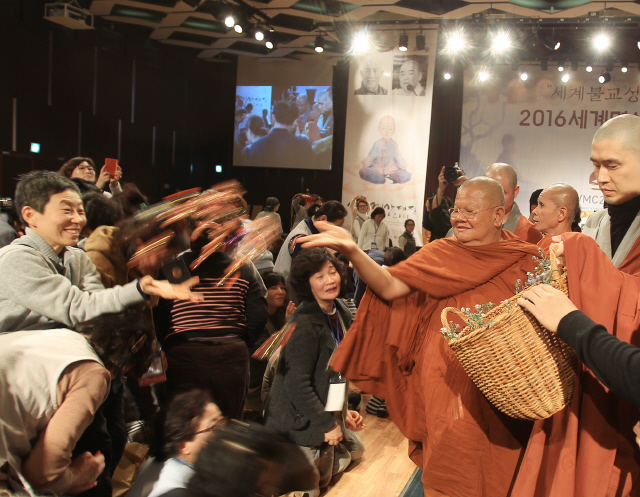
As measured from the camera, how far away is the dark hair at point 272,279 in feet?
12.2

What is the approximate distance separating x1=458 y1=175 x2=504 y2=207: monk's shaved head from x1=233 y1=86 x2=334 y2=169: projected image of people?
9.67 meters

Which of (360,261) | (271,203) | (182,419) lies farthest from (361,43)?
(182,419)

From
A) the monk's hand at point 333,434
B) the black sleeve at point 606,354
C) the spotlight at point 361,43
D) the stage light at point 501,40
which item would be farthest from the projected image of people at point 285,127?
the black sleeve at point 606,354

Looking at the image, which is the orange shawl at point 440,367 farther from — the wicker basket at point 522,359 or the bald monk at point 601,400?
the wicker basket at point 522,359

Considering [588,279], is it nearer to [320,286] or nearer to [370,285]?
[370,285]

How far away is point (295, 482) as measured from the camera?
1.20 metres

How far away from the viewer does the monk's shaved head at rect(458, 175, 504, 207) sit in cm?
218

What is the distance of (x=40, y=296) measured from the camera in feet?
6.12

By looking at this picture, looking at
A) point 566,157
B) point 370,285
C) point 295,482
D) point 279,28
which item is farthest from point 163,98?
point 295,482

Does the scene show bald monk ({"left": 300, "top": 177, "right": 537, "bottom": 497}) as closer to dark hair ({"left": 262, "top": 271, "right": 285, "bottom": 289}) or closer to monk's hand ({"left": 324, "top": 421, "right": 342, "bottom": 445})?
monk's hand ({"left": 324, "top": 421, "right": 342, "bottom": 445})

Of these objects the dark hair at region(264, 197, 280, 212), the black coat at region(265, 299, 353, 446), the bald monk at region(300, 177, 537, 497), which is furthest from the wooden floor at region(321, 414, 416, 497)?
the dark hair at region(264, 197, 280, 212)

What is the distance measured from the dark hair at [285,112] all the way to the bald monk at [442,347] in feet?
32.2

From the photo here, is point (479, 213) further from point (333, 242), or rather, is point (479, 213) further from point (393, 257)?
point (393, 257)

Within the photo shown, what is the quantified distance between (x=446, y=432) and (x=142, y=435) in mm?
1608
